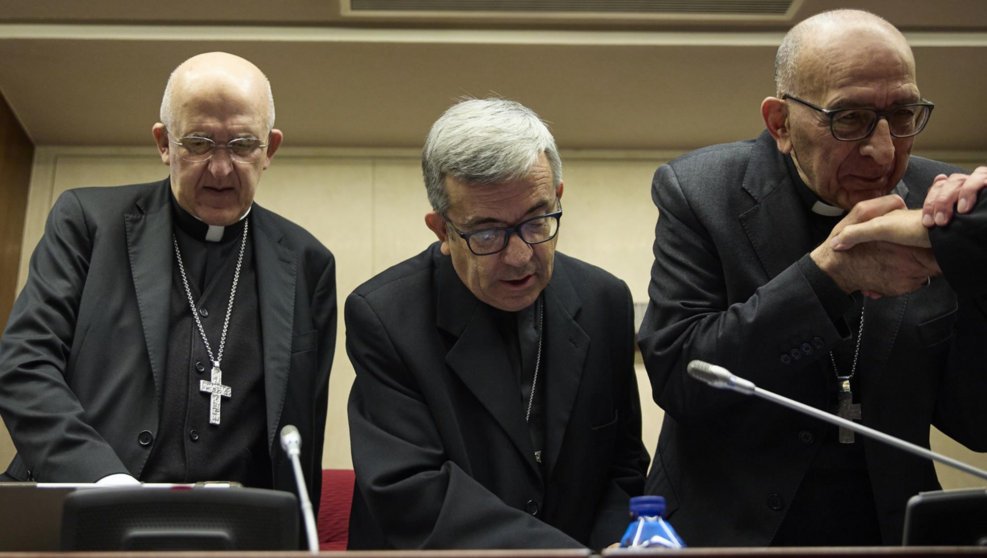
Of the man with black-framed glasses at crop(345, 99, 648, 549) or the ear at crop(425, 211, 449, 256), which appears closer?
the man with black-framed glasses at crop(345, 99, 648, 549)

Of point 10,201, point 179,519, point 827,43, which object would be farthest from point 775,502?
point 10,201

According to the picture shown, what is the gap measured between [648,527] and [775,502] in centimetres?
63

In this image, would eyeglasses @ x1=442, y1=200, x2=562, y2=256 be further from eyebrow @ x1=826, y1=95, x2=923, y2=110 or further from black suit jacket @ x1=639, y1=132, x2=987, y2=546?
eyebrow @ x1=826, y1=95, x2=923, y2=110

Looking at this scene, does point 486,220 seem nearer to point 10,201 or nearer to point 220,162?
point 220,162

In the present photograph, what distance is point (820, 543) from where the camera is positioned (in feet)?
6.46

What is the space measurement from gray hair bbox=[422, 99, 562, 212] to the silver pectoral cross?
29.0 inches

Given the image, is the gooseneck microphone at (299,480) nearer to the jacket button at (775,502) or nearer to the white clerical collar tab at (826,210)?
the jacket button at (775,502)

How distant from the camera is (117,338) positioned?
241cm

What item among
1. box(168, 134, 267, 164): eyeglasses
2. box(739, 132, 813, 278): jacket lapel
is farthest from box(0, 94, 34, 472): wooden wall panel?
box(739, 132, 813, 278): jacket lapel

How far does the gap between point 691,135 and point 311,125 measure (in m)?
1.67

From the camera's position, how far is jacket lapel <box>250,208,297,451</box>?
243 cm

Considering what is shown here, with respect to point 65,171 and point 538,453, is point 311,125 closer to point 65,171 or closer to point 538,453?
point 65,171

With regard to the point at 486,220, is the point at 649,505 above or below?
below

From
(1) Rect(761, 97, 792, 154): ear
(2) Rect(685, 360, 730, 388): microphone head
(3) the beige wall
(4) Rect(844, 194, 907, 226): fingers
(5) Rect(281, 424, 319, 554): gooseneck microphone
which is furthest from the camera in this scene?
(3) the beige wall
